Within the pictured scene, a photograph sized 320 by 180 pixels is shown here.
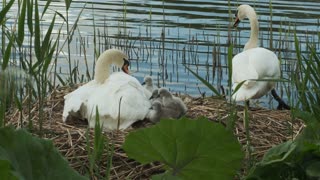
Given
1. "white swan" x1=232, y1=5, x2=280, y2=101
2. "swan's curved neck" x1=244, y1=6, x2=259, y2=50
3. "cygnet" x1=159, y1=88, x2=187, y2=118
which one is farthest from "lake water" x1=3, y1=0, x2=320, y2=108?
"cygnet" x1=159, y1=88, x2=187, y2=118

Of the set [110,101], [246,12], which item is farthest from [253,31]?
[110,101]

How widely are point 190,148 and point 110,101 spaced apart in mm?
2961

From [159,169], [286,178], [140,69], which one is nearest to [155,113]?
[159,169]

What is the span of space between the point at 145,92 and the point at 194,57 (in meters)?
4.69

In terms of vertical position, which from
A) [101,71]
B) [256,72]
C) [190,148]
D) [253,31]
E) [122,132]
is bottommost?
[122,132]

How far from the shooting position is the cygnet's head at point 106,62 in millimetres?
5316

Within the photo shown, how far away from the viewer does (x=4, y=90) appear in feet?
4.63

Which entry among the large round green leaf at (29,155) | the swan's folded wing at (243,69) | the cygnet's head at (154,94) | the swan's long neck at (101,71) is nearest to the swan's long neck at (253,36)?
the swan's folded wing at (243,69)

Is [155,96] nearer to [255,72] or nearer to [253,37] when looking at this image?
[255,72]

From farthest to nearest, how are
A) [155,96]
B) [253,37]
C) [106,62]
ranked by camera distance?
[253,37] < [106,62] < [155,96]

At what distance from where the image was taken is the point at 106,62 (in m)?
5.51

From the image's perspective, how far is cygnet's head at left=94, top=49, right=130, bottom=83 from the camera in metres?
5.32

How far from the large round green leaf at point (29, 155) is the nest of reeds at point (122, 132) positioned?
179 centimetres

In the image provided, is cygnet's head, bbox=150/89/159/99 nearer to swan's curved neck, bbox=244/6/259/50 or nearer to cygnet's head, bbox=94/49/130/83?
cygnet's head, bbox=94/49/130/83
